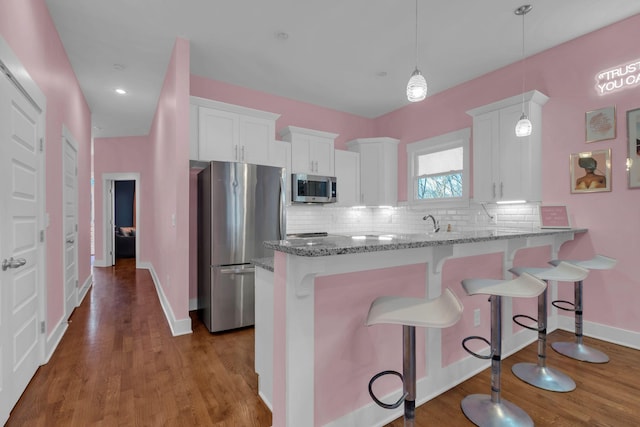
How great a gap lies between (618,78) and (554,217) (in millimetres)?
1389

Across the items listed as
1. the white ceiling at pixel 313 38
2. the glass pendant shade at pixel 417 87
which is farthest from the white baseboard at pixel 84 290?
the glass pendant shade at pixel 417 87

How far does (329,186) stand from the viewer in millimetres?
4547

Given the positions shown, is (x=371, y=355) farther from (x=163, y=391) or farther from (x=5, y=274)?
(x=5, y=274)

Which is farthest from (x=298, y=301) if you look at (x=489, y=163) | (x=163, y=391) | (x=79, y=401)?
(x=489, y=163)

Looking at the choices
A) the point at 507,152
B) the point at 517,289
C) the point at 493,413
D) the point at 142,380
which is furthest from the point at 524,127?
the point at 142,380

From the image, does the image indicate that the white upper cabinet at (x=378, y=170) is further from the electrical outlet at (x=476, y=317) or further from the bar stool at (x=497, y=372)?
the bar stool at (x=497, y=372)

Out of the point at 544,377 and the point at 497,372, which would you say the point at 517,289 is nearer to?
the point at 497,372

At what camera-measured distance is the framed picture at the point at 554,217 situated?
3.03m

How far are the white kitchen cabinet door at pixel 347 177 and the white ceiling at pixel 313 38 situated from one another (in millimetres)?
1002

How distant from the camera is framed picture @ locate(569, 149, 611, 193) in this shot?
288 centimetres

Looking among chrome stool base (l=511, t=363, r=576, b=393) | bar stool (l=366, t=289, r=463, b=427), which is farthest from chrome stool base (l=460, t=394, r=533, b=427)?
bar stool (l=366, t=289, r=463, b=427)

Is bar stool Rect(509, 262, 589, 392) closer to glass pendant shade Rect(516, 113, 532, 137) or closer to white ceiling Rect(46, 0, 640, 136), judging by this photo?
glass pendant shade Rect(516, 113, 532, 137)

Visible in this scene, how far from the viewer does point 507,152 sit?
11.1 feet

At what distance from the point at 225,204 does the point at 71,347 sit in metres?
1.88
